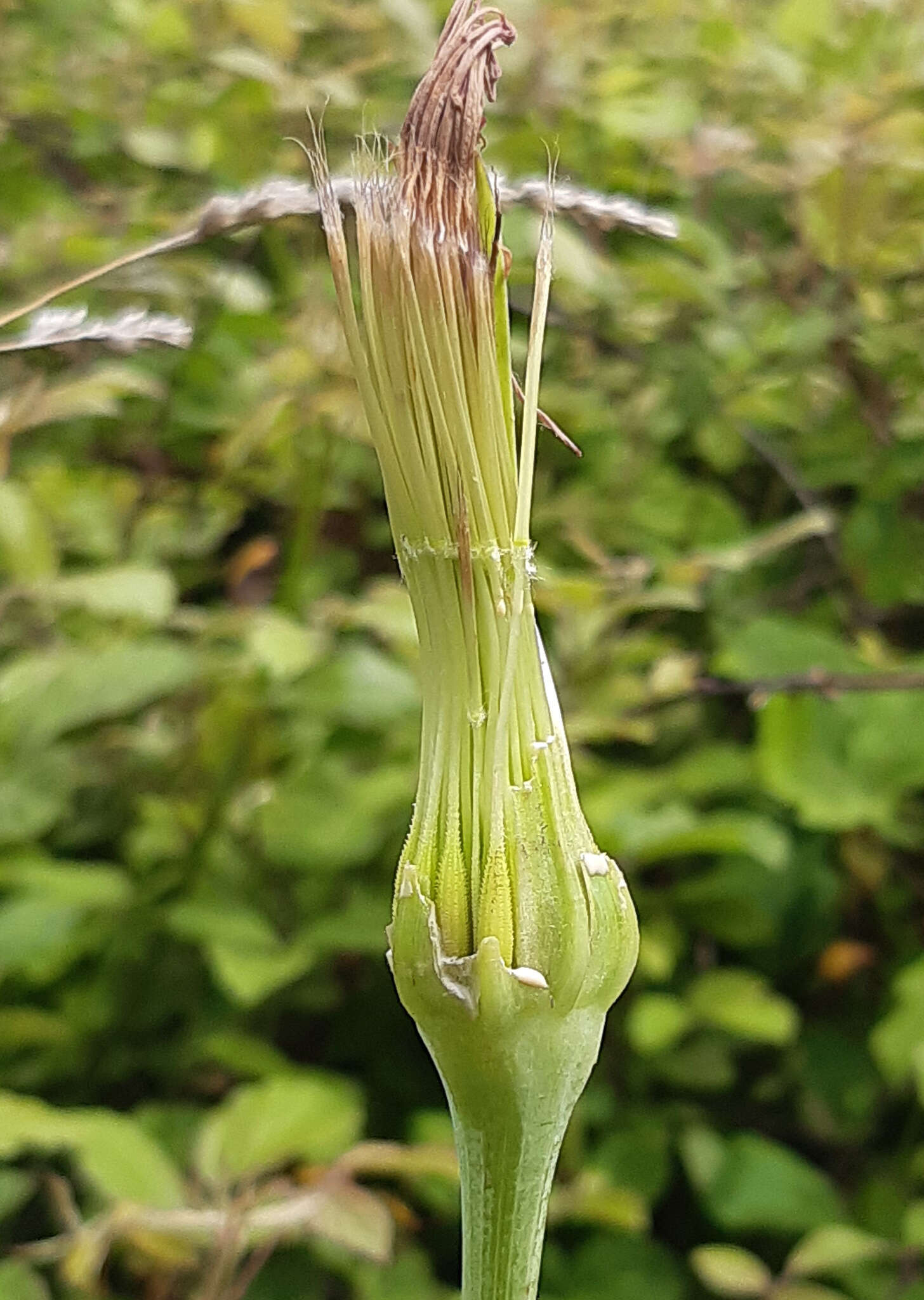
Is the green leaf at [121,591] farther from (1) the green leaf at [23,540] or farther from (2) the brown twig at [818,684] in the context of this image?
(2) the brown twig at [818,684]

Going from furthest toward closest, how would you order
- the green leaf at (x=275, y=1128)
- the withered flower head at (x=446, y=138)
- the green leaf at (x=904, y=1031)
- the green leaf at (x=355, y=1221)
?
the green leaf at (x=904, y=1031) < the green leaf at (x=275, y=1128) < the green leaf at (x=355, y=1221) < the withered flower head at (x=446, y=138)

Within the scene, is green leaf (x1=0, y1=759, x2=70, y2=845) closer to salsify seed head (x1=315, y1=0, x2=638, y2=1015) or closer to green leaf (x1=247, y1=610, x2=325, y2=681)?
green leaf (x1=247, y1=610, x2=325, y2=681)

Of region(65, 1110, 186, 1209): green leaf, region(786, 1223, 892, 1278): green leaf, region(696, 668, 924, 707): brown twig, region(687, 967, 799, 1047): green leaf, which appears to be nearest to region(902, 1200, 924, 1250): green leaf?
region(786, 1223, 892, 1278): green leaf

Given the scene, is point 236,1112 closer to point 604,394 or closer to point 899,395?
point 604,394

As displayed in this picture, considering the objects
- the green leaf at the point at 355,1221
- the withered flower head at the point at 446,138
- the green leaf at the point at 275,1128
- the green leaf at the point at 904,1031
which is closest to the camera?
the withered flower head at the point at 446,138

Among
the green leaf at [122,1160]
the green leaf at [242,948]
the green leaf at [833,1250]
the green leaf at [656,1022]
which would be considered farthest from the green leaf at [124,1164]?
the green leaf at [833,1250]
